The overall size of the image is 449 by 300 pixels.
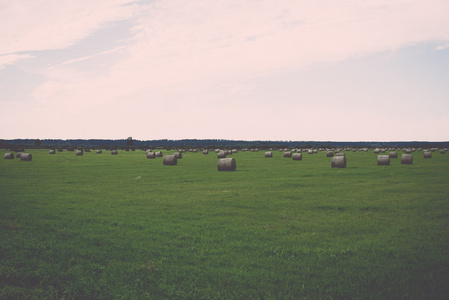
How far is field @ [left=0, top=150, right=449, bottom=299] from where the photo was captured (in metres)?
6.23

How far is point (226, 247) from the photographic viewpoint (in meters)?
8.27

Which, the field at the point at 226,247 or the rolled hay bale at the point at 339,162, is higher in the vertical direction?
the rolled hay bale at the point at 339,162

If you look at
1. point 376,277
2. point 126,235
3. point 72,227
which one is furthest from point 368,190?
point 72,227

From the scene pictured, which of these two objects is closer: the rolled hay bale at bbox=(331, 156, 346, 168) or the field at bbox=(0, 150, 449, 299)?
the field at bbox=(0, 150, 449, 299)

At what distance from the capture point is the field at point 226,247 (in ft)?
20.4

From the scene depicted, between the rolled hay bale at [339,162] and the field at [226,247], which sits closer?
the field at [226,247]

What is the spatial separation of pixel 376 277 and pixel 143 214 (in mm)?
7999

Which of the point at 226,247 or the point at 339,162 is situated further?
the point at 339,162

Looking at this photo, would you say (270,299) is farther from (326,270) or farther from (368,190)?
(368,190)

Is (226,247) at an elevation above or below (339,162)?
below

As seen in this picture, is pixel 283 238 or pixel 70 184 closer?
pixel 283 238

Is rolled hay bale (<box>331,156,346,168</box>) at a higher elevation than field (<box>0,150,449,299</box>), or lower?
higher

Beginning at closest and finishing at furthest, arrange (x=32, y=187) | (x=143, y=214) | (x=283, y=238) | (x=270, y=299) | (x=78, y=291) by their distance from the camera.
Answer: (x=270, y=299), (x=78, y=291), (x=283, y=238), (x=143, y=214), (x=32, y=187)

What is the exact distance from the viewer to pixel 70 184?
20.5 meters
